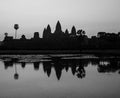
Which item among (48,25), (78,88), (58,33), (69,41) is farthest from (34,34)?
(78,88)

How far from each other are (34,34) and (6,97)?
163050 mm

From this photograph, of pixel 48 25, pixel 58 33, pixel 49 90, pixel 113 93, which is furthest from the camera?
pixel 48 25

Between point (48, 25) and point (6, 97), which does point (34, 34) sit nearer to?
point (48, 25)

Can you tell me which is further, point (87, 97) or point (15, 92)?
point (15, 92)

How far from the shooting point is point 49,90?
1239 cm

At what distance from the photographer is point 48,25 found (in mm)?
169750

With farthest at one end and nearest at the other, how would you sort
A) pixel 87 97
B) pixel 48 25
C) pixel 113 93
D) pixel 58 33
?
pixel 48 25, pixel 58 33, pixel 113 93, pixel 87 97

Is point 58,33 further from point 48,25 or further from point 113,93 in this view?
point 113,93

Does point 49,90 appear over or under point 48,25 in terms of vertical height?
under

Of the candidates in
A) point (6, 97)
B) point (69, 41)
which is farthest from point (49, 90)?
point (69, 41)

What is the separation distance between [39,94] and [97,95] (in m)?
2.64

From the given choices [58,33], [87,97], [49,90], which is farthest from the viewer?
[58,33]

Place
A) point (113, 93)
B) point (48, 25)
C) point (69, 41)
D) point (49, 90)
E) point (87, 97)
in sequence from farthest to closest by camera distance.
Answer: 1. point (48, 25)
2. point (69, 41)
3. point (49, 90)
4. point (113, 93)
5. point (87, 97)

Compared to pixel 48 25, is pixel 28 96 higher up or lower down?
lower down
